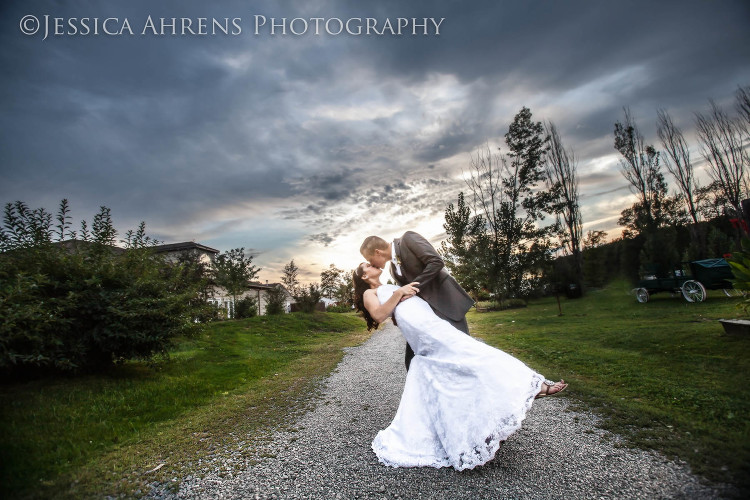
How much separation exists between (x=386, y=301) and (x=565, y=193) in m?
35.6

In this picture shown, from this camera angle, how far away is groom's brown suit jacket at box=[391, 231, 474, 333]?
11.3 ft

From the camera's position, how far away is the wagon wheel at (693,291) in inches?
501

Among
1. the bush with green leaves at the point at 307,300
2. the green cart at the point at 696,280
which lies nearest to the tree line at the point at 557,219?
the green cart at the point at 696,280

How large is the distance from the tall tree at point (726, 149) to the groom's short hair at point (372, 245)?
11.7 metres

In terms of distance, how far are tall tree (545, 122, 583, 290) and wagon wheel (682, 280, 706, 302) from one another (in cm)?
1871

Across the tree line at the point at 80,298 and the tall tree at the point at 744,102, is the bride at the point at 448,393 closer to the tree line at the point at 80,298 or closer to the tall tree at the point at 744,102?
the tree line at the point at 80,298

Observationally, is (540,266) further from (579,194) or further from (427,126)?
(427,126)

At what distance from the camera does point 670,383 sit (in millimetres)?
4742

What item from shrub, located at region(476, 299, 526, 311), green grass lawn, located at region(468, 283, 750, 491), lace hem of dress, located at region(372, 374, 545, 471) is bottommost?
shrub, located at region(476, 299, 526, 311)

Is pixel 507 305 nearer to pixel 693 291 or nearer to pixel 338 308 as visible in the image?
pixel 693 291

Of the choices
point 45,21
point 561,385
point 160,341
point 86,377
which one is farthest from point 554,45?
point 86,377

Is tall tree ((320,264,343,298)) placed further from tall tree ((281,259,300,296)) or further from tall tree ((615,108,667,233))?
tall tree ((615,108,667,233))

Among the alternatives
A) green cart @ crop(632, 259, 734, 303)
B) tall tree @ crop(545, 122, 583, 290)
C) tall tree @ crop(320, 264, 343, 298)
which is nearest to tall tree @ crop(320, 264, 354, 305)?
tall tree @ crop(320, 264, 343, 298)

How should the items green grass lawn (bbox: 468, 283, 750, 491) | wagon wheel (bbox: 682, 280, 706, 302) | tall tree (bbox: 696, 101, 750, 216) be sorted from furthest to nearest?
wagon wheel (bbox: 682, 280, 706, 302), tall tree (bbox: 696, 101, 750, 216), green grass lawn (bbox: 468, 283, 750, 491)
